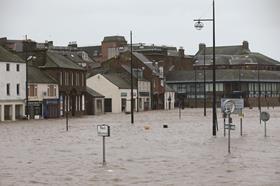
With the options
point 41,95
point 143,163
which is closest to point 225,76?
point 41,95

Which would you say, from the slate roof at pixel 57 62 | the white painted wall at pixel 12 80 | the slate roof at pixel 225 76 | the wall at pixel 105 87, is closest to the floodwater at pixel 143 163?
the white painted wall at pixel 12 80

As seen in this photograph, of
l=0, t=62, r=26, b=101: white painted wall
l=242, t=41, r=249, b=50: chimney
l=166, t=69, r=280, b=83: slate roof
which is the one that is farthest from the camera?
l=242, t=41, r=249, b=50: chimney

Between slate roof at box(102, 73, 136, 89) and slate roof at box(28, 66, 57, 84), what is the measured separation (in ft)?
81.6

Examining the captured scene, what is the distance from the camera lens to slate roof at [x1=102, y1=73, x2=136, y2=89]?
10338cm

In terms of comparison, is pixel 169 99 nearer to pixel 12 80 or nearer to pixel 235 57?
pixel 12 80

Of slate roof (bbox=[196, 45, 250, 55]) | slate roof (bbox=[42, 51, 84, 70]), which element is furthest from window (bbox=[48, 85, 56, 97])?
slate roof (bbox=[196, 45, 250, 55])

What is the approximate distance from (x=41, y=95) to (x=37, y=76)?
2.69m

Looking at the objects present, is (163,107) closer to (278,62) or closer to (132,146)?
(278,62)

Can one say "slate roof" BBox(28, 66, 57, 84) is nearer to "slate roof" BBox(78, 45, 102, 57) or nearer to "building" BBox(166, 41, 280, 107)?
"building" BBox(166, 41, 280, 107)

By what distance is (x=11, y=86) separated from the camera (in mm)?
70188

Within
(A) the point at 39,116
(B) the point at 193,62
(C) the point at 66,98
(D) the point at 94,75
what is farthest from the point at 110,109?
(B) the point at 193,62

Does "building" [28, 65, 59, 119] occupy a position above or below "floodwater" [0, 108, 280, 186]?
above

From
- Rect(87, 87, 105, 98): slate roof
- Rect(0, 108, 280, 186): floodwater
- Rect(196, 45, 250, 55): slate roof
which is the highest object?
Rect(196, 45, 250, 55): slate roof

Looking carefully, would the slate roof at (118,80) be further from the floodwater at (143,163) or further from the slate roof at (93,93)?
the floodwater at (143,163)
